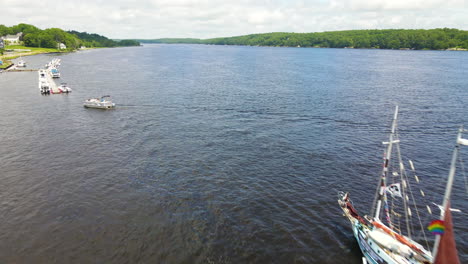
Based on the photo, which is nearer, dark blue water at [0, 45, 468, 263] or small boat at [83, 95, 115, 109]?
dark blue water at [0, 45, 468, 263]

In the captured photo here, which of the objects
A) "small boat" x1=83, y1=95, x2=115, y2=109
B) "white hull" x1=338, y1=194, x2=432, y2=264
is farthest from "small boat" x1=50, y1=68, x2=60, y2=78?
"white hull" x1=338, y1=194, x2=432, y2=264

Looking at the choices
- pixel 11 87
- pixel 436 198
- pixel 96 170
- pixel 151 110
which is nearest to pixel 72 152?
pixel 96 170

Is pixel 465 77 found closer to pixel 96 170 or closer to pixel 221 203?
pixel 221 203

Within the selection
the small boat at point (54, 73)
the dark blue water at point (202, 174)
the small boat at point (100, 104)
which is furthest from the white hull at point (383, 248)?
the small boat at point (54, 73)

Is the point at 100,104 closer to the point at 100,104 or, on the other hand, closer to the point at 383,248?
the point at 100,104

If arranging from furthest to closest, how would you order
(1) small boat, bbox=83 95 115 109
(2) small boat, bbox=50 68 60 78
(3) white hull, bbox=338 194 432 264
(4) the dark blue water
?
(2) small boat, bbox=50 68 60 78 → (1) small boat, bbox=83 95 115 109 → (4) the dark blue water → (3) white hull, bbox=338 194 432 264

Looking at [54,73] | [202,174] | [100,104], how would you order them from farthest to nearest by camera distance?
1. [54,73]
2. [100,104]
3. [202,174]

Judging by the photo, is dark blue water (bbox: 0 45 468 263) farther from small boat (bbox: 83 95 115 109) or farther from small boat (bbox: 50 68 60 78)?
small boat (bbox: 50 68 60 78)

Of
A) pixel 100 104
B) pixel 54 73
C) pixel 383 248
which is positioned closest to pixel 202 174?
pixel 383 248
